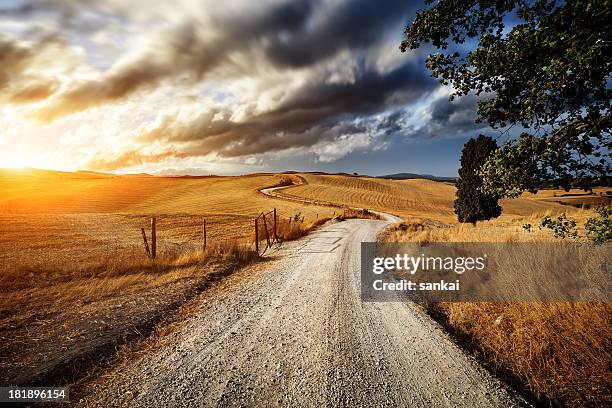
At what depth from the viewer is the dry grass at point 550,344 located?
12.9ft

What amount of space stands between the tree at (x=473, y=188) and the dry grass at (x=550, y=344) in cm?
2914

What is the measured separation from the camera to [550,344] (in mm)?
4648

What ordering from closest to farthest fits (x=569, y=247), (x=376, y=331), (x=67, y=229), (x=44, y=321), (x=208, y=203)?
(x=376, y=331) < (x=44, y=321) < (x=569, y=247) < (x=67, y=229) < (x=208, y=203)

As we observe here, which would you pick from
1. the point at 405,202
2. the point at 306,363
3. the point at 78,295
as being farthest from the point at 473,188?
the point at 405,202

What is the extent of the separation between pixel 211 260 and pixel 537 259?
1069cm

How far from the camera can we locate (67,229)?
2836 centimetres

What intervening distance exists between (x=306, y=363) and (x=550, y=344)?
3.89 m

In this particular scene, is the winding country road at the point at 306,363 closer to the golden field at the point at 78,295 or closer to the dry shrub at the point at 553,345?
the dry shrub at the point at 553,345

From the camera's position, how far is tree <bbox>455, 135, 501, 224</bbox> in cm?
3222

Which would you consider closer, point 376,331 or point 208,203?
point 376,331

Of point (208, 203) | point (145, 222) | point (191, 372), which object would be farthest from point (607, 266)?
point (208, 203)

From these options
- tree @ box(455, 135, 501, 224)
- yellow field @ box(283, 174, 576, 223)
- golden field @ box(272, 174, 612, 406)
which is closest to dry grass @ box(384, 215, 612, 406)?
golden field @ box(272, 174, 612, 406)

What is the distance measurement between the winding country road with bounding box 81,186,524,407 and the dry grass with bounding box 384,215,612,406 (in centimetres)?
57

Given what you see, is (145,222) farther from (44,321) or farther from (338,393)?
(338,393)
